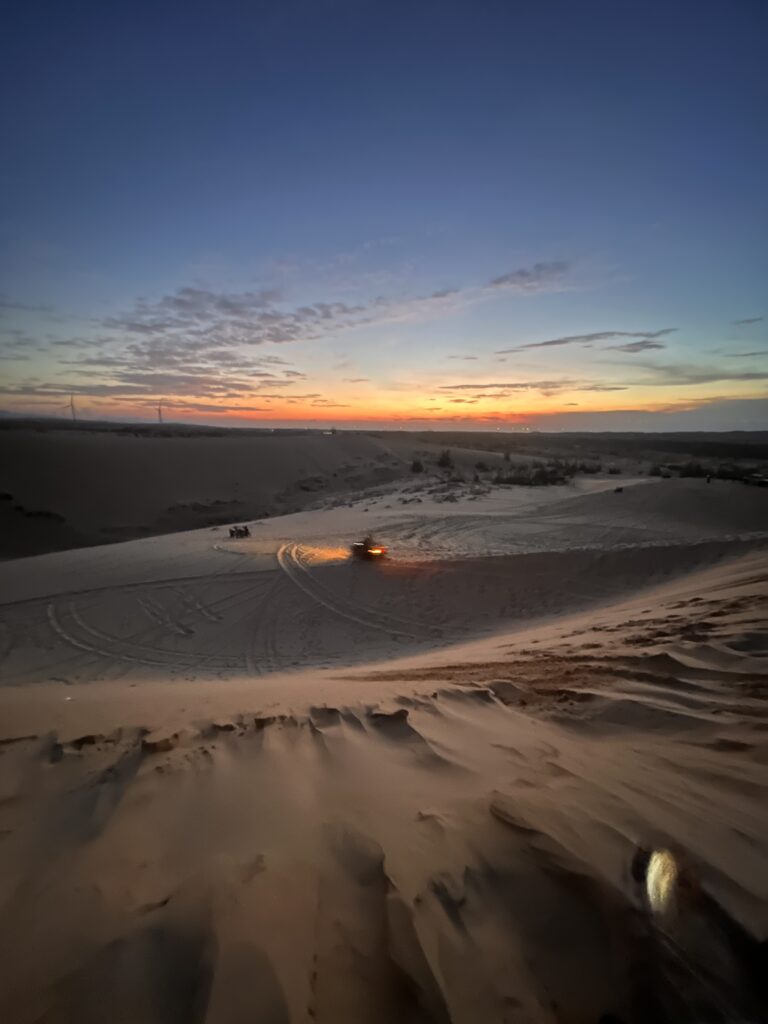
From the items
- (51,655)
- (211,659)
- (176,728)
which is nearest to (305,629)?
(211,659)

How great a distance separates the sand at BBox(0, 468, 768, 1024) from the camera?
1.48 meters

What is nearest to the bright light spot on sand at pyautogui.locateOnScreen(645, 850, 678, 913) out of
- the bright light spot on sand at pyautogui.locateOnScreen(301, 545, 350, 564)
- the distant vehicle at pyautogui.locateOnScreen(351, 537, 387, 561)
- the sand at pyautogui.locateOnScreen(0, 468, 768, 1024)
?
the sand at pyautogui.locateOnScreen(0, 468, 768, 1024)

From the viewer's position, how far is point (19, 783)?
2877mm

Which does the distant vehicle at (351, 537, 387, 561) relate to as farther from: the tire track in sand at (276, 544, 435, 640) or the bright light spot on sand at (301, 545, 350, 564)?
the tire track in sand at (276, 544, 435, 640)

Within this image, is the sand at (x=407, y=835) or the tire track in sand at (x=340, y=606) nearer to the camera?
the sand at (x=407, y=835)

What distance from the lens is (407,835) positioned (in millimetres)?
2145

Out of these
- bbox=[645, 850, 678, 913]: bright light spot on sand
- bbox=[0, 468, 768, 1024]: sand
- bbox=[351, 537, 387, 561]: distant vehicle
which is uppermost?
bbox=[645, 850, 678, 913]: bright light spot on sand

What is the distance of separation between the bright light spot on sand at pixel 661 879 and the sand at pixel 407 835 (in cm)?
4

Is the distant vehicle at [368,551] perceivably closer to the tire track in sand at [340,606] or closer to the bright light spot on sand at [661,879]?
the tire track in sand at [340,606]

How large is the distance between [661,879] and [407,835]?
0.98 metres

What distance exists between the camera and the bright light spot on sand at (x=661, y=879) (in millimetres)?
1697

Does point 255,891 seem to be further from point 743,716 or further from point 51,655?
point 51,655

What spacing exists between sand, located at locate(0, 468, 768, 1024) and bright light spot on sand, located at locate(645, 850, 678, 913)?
1.7 inches

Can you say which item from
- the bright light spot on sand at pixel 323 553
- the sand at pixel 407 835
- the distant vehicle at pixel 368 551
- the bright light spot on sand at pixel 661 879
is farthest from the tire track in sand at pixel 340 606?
the bright light spot on sand at pixel 661 879
